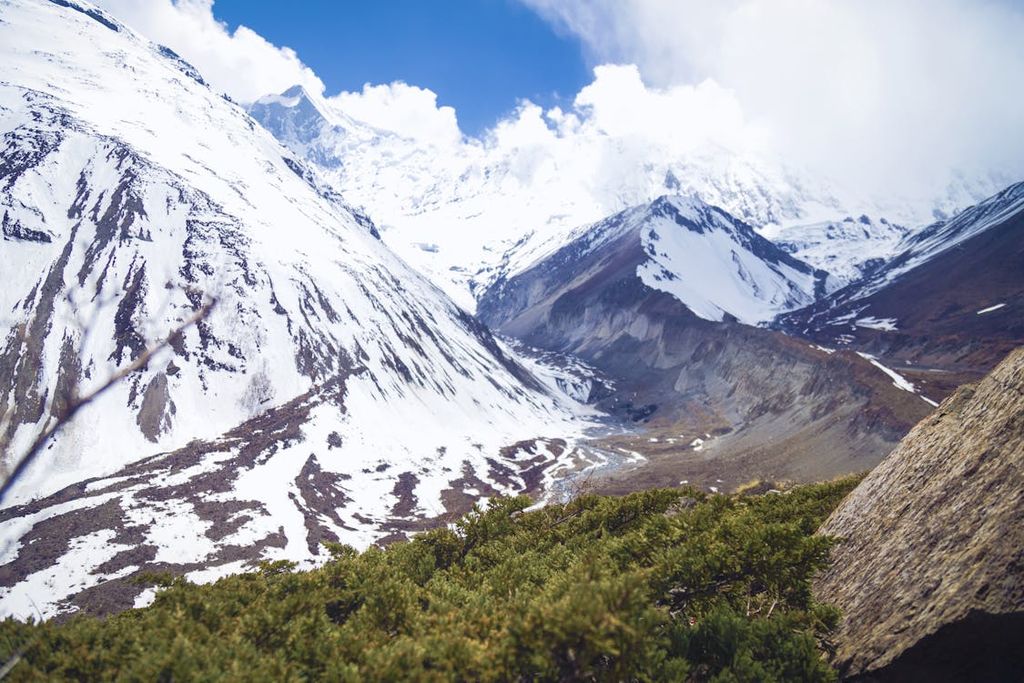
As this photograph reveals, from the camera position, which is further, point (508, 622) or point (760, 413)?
point (760, 413)

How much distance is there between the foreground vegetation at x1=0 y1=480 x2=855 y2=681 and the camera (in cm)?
1090

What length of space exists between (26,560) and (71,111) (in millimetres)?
133966

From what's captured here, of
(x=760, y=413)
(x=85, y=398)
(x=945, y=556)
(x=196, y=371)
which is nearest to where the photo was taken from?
(x=945, y=556)

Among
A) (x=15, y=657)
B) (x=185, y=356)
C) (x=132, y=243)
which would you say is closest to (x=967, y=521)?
(x=15, y=657)

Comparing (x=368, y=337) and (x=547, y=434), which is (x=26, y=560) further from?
(x=547, y=434)

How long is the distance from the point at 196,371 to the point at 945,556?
10678cm

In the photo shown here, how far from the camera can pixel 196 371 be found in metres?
97.7

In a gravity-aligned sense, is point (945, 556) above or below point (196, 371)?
below

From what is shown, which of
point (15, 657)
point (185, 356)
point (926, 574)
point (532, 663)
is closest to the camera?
point (532, 663)

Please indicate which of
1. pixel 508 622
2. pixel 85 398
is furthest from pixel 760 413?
pixel 508 622

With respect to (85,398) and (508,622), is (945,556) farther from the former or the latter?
(85,398)

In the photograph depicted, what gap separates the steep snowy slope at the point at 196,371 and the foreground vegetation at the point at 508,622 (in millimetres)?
46555

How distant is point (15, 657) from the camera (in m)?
12.1

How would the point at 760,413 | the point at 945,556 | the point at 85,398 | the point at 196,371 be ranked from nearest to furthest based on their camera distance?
the point at 945,556 < the point at 85,398 < the point at 196,371 < the point at 760,413
